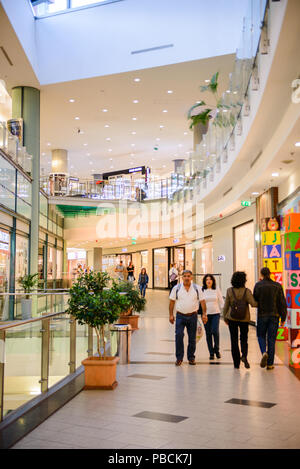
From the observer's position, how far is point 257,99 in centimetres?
901

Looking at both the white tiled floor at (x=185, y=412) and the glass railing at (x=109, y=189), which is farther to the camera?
the glass railing at (x=109, y=189)

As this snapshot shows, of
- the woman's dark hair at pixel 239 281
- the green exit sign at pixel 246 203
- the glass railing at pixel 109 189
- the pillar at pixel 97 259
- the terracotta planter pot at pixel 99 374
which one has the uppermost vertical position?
the glass railing at pixel 109 189

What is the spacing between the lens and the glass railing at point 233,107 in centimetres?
895

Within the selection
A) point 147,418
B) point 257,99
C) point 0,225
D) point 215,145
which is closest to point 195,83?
point 215,145

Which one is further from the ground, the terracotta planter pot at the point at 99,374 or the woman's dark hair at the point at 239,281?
the woman's dark hair at the point at 239,281

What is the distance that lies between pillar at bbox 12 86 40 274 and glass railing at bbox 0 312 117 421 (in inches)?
461

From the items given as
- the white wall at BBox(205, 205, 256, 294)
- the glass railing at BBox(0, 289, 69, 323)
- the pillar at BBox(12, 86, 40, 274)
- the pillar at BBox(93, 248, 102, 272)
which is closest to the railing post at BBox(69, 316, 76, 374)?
the glass railing at BBox(0, 289, 69, 323)

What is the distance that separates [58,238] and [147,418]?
26388mm

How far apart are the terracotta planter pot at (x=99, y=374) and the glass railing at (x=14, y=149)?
9846 mm

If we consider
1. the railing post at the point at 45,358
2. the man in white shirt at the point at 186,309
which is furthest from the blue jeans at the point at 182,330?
the railing post at the point at 45,358

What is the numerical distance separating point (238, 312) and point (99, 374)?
8.32ft

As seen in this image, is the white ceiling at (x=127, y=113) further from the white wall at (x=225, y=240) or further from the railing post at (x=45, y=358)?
the railing post at (x=45, y=358)

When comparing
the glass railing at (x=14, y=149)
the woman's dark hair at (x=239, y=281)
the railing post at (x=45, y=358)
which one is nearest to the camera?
the railing post at (x=45, y=358)
